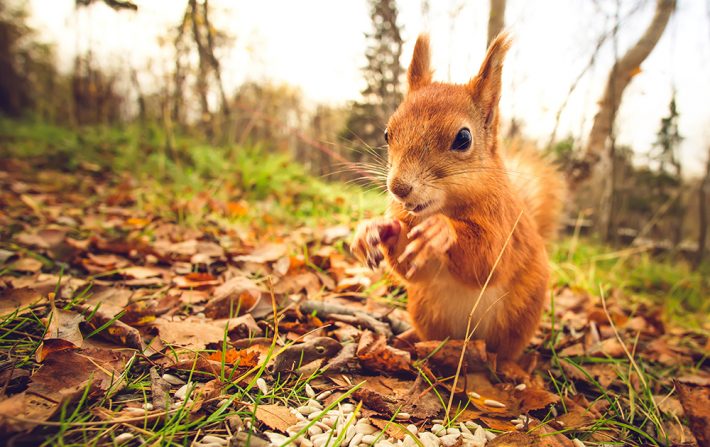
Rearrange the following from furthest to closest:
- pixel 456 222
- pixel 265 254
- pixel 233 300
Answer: pixel 265 254 < pixel 233 300 < pixel 456 222

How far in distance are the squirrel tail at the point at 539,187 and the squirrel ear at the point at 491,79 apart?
0.46m

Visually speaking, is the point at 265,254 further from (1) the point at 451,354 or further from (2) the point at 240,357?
(1) the point at 451,354

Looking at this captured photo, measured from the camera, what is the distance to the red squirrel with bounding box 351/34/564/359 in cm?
136

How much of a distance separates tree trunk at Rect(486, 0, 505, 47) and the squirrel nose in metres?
2.68

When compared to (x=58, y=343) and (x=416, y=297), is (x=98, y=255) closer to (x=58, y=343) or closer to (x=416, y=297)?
(x=58, y=343)

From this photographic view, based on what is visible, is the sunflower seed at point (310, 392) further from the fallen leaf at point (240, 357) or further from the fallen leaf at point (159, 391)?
the fallen leaf at point (159, 391)

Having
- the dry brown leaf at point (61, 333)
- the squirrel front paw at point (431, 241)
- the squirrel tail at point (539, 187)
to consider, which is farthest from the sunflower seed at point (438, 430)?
the squirrel tail at point (539, 187)

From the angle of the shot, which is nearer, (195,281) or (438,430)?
(438,430)

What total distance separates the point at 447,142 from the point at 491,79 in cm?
40

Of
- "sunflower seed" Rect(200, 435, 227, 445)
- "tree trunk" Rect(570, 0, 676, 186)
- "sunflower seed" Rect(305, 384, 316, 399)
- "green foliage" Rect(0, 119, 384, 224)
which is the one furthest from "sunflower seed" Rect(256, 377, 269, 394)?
"tree trunk" Rect(570, 0, 676, 186)

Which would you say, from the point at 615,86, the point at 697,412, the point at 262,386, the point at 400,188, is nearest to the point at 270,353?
the point at 262,386

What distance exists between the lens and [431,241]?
121 cm

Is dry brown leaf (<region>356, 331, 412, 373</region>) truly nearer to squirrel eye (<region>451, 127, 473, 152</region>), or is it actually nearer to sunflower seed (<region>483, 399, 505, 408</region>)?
sunflower seed (<region>483, 399, 505, 408</region>)

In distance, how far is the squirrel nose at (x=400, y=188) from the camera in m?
1.32
